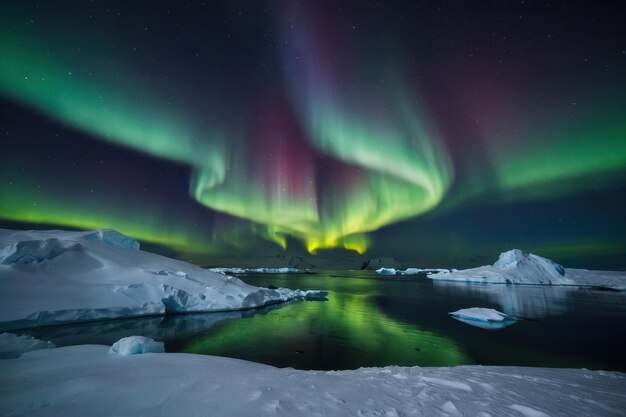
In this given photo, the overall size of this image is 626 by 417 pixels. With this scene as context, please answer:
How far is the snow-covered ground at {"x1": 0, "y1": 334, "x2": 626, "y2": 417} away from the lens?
169 inches

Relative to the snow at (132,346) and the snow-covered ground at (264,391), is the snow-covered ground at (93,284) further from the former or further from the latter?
the snow at (132,346)

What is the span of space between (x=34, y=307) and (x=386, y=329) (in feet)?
73.3

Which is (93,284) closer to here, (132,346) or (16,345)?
(16,345)

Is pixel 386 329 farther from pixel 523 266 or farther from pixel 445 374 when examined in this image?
pixel 523 266

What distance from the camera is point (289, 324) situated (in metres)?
19.2

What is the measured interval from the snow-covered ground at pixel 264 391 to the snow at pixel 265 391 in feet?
0.06

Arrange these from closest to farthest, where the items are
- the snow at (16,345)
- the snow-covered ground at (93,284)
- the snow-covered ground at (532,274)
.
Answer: the snow at (16,345)
the snow-covered ground at (93,284)
the snow-covered ground at (532,274)

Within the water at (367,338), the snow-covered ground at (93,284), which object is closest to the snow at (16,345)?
the water at (367,338)

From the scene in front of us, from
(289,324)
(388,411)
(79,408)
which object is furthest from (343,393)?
(289,324)

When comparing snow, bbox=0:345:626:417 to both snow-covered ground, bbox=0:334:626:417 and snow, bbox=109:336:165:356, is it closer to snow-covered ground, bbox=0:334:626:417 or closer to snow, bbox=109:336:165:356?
snow-covered ground, bbox=0:334:626:417

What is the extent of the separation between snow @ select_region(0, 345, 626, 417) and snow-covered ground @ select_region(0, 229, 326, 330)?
11309 mm

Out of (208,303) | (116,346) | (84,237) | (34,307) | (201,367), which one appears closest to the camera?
(201,367)

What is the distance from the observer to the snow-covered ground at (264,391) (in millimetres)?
4301

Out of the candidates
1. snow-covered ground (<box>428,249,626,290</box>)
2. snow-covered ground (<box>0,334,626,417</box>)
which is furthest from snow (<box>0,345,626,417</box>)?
snow-covered ground (<box>428,249,626,290</box>)
